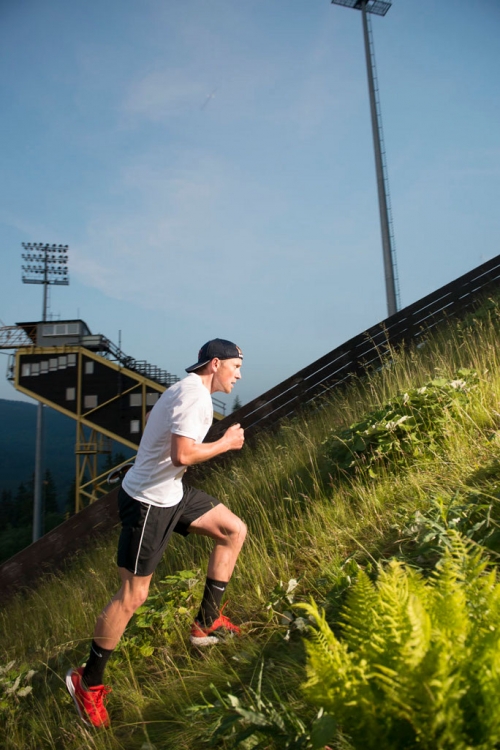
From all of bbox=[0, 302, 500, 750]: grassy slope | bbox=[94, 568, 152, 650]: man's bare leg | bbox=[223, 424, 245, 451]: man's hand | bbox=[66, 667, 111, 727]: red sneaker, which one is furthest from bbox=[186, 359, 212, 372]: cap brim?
bbox=[66, 667, 111, 727]: red sneaker

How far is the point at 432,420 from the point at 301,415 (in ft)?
10.4

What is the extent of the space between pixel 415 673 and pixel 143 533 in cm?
218

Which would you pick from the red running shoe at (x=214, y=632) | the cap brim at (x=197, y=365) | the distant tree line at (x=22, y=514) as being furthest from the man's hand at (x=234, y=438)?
the distant tree line at (x=22, y=514)

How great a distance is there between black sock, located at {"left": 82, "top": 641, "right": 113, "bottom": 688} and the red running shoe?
0.53 m

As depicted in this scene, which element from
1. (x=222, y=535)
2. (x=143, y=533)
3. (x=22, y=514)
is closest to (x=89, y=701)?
(x=143, y=533)

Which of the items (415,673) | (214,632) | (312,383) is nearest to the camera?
(415,673)

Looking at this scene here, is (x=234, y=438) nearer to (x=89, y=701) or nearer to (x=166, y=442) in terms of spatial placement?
(x=166, y=442)

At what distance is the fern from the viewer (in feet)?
3.71

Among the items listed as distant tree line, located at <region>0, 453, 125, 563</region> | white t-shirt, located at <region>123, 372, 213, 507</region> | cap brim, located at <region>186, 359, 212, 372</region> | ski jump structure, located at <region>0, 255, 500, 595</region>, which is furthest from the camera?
distant tree line, located at <region>0, 453, 125, 563</region>

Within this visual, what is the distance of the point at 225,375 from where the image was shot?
11.5 ft

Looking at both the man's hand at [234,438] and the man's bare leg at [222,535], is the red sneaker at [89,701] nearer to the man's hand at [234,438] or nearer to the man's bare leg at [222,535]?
the man's bare leg at [222,535]

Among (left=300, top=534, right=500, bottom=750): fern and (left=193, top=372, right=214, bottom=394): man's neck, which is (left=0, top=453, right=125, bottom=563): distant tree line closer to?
(left=193, top=372, right=214, bottom=394): man's neck

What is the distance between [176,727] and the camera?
2508 millimetres

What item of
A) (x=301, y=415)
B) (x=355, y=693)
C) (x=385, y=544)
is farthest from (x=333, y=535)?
(x=301, y=415)
